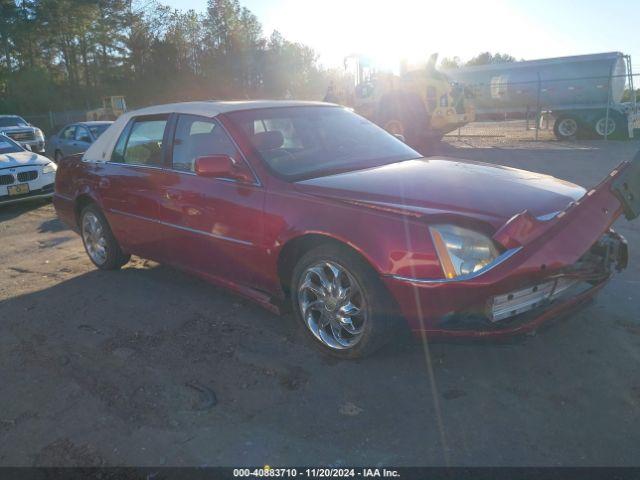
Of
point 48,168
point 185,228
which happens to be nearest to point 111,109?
point 48,168

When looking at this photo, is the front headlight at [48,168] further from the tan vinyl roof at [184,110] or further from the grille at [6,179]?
the tan vinyl roof at [184,110]

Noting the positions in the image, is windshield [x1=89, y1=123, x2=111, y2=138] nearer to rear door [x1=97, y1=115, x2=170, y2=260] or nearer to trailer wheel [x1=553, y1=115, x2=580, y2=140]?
rear door [x1=97, y1=115, x2=170, y2=260]

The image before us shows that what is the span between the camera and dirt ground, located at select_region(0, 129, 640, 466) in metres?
2.66

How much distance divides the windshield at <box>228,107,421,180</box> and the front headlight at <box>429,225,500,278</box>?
3.88ft

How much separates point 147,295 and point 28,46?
53877mm

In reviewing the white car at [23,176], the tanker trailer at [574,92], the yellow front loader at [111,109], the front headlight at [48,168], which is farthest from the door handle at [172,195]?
the yellow front loader at [111,109]

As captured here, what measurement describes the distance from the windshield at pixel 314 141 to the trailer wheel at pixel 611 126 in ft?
50.6

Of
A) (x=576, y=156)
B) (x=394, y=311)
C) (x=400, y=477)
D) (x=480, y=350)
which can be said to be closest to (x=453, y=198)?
(x=394, y=311)

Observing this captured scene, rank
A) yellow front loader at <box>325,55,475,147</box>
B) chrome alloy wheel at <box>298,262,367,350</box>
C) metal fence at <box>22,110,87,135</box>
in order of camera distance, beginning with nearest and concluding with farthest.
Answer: chrome alloy wheel at <box>298,262,367,350</box> < yellow front loader at <box>325,55,475,147</box> < metal fence at <box>22,110,87,135</box>

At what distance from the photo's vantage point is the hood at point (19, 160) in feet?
32.0

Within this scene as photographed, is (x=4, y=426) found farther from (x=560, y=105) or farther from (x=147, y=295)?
(x=560, y=105)

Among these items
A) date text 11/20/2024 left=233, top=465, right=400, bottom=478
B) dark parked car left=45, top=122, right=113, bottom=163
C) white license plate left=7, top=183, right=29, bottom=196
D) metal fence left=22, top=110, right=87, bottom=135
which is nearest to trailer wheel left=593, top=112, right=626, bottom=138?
dark parked car left=45, top=122, right=113, bottom=163

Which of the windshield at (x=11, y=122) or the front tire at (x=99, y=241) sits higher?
the windshield at (x=11, y=122)

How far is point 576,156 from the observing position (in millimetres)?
13539
